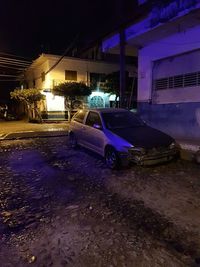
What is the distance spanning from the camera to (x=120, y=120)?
8.18 meters

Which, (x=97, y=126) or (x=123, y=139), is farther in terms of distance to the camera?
(x=97, y=126)

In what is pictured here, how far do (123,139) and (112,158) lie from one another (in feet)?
2.27

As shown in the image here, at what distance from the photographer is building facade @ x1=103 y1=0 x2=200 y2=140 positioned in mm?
9495

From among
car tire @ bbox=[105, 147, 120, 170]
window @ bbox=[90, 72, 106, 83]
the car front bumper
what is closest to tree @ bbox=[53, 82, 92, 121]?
window @ bbox=[90, 72, 106, 83]

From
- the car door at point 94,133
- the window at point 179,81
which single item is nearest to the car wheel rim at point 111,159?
the car door at point 94,133

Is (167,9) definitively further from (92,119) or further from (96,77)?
(96,77)

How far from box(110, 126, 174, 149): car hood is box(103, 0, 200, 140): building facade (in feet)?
11.4

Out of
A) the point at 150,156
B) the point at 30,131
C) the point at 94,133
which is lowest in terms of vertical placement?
the point at 30,131

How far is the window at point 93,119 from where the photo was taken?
8216 millimetres

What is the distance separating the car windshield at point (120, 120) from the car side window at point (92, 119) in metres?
0.22

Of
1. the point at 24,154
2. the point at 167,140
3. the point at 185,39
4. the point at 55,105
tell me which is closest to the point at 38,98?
the point at 55,105

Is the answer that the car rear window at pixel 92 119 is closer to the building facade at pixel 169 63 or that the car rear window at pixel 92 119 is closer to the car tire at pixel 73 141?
the car tire at pixel 73 141

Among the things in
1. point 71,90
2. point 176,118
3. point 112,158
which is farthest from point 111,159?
point 71,90

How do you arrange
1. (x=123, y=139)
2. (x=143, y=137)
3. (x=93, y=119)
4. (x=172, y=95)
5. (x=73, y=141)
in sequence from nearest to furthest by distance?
(x=123, y=139), (x=143, y=137), (x=93, y=119), (x=73, y=141), (x=172, y=95)
